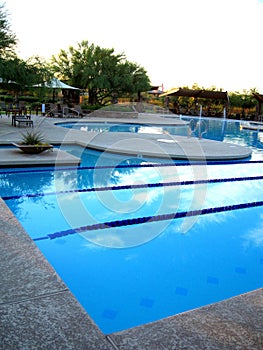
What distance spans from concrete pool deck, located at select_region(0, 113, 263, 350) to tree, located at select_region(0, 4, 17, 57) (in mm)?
12702

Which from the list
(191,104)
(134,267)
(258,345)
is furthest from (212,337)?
(191,104)

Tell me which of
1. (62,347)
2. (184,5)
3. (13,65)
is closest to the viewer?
(62,347)

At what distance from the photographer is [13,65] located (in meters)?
13.4

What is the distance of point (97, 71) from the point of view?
29.2m

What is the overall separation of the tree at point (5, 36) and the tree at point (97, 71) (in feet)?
48.4

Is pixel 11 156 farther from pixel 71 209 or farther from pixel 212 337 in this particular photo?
pixel 212 337

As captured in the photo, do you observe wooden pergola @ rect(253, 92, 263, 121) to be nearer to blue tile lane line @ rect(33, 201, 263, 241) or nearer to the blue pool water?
the blue pool water

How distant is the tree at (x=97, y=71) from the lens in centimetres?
2875

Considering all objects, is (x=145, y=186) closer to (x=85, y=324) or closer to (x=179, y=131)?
(x=85, y=324)

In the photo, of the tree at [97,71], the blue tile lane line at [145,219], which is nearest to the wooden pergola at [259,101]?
the tree at [97,71]

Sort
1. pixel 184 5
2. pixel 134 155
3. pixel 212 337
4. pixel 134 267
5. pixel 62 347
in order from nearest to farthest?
pixel 62 347 < pixel 212 337 < pixel 134 267 < pixel 134 155 < pixel 184 5

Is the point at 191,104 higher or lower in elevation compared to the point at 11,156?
higher

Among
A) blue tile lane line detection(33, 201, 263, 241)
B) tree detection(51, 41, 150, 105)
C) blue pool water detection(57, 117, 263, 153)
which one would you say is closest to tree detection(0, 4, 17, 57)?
blue pool water detection(57, 117, 263, 153)

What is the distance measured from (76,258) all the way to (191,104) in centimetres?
3619
